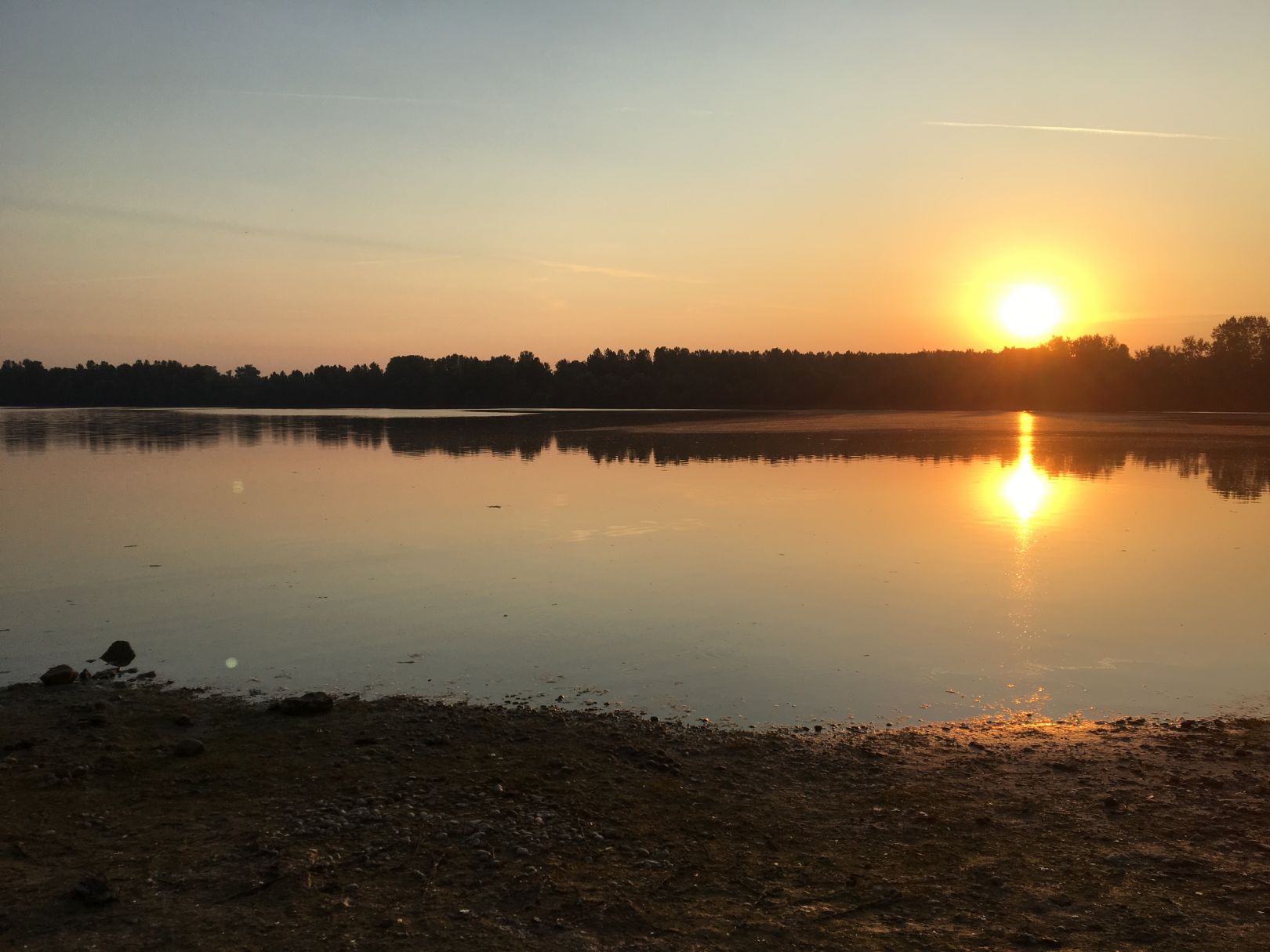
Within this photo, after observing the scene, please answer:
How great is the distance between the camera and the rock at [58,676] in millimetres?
8102

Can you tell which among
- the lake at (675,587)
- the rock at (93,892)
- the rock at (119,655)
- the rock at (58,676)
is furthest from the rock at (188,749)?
the rock at (119,655)

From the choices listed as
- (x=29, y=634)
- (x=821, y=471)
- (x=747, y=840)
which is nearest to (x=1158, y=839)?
(x=747, y=840)

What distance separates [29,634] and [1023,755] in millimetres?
10054

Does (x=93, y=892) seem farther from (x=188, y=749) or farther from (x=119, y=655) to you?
(x=119, y=655)

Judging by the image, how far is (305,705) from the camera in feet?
24.0

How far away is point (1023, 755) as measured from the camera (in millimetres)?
6598

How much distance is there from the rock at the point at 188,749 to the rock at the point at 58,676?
243 centimetres

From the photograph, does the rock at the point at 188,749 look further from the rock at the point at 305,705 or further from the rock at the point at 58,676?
the rock at the point at 58,676

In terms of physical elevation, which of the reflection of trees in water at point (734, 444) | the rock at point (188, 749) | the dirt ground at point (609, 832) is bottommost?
the dirt ground at point (609, 832)

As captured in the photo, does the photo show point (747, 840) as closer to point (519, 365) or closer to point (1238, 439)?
point (1238, 439)

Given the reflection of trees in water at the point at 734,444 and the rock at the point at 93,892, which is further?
the reflection of trees in water at the point at 734,444

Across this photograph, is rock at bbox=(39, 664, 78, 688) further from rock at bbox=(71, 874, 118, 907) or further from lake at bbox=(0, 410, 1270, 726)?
rock at bbox=(71, 874, 118, 907)

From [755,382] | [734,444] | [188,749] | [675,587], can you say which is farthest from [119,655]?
[755,382]

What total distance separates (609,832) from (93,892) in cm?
270
